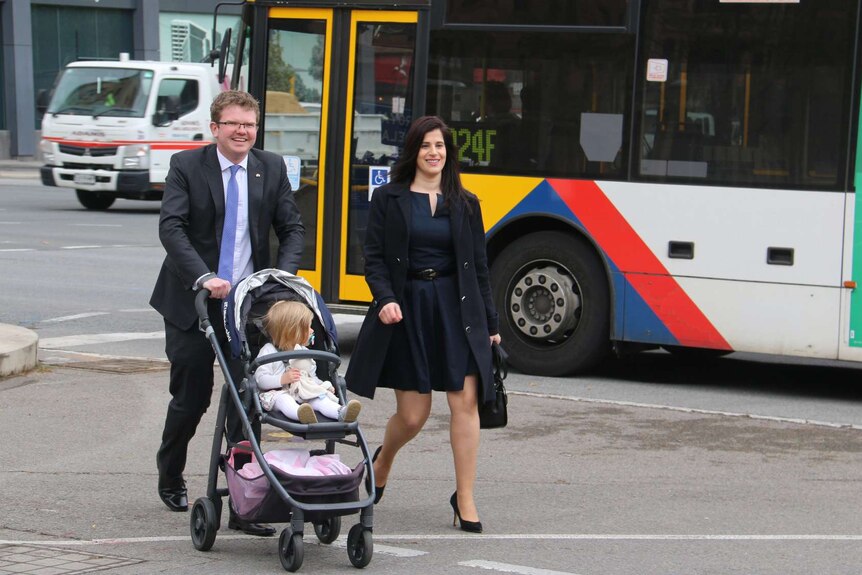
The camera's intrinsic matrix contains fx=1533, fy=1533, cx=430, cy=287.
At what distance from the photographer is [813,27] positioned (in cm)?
1012

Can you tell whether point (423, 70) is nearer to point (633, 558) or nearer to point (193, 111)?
point (633, 558)

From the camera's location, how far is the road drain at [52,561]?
5.74 metres

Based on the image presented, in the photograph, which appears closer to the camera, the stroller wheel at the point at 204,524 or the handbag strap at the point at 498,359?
the stroller wheel at the point at 204,524

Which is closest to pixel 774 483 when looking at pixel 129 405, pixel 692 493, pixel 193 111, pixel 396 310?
pixel 692 493

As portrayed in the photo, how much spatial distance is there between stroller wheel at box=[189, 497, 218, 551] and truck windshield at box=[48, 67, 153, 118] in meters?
19.5

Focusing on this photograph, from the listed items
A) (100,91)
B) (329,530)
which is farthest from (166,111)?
(329,530)

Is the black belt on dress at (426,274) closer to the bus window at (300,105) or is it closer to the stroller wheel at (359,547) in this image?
the stroller wheel at (359,547)

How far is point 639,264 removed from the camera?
1065cm

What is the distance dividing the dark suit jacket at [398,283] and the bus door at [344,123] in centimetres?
487

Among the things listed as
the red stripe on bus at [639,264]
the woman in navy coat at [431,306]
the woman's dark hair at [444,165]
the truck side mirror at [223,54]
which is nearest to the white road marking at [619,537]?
the woman in navy coat at [431,306]

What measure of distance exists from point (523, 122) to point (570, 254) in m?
1.01

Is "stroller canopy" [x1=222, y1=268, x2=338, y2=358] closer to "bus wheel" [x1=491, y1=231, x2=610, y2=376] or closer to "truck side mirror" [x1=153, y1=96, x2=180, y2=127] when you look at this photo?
"bus wheel" [x1=491, y1=231, x2=610, y2=376]

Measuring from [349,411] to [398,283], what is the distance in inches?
36.5

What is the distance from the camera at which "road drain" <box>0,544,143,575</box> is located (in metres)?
5.74
